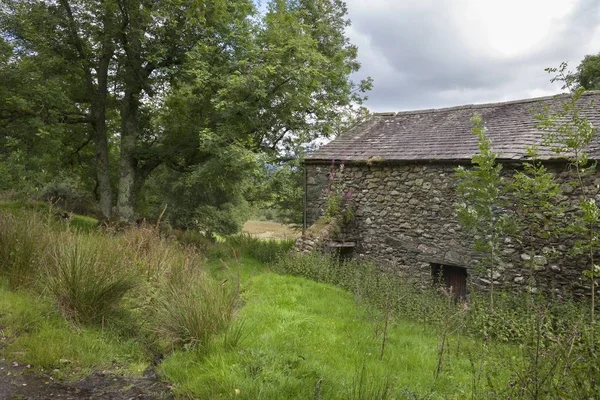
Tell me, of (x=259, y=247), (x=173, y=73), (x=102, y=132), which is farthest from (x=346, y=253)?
(x=102, y=132)

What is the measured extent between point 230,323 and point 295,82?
7711 millimetres

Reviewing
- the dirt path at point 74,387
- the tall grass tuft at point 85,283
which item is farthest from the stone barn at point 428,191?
the dirt path at point 74,387

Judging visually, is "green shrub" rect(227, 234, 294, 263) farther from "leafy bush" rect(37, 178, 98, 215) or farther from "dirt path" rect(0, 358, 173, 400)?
"leafy bush" rect(37, 178, 98, 215)

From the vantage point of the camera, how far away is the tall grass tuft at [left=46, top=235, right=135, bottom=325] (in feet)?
15.4

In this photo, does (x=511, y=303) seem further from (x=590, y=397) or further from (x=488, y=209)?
(x=590, y=397)

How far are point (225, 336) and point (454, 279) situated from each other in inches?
271

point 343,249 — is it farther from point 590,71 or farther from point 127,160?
point 590,71

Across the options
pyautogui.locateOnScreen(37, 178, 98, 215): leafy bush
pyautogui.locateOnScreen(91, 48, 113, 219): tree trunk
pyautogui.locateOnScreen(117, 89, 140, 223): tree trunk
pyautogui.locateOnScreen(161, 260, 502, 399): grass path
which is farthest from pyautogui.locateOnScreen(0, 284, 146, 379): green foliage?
pyautogui.locateOnScreen(37, 178, 98, 215): leafy bush

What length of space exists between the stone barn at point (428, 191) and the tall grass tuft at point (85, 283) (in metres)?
5.40

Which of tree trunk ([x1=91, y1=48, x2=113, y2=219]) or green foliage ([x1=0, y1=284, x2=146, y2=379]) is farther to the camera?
tree trunk ([x1=91, y1=48, x2=113, y2=219])

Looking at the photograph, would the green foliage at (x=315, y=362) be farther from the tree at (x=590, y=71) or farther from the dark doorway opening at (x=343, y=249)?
the tree at (x=590, y=71)

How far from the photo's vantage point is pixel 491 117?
10781 millimetres

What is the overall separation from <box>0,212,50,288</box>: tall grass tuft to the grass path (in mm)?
2708

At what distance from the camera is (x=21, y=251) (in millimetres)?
5621
